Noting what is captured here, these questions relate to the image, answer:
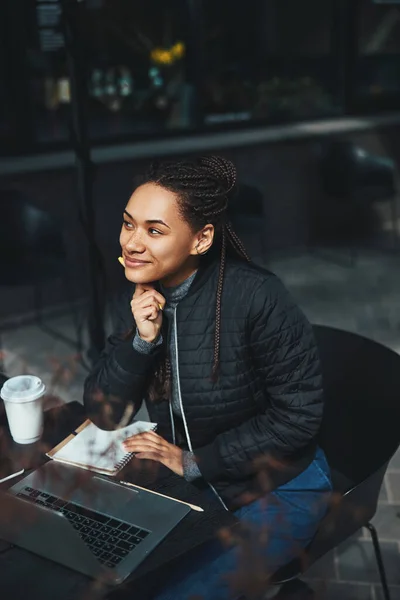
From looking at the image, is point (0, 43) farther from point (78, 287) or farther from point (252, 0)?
point (252, 0)

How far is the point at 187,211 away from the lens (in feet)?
5.48

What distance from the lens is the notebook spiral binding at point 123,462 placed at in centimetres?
154

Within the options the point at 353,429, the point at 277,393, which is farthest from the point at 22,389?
the point at 353,429

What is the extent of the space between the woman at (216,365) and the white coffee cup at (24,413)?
0.47 ft

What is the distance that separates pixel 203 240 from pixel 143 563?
0.73 metres

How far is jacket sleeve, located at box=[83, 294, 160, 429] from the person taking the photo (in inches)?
70.0

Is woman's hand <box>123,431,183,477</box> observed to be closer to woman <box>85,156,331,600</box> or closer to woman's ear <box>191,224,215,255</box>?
woman <box>85,156,331,600</box>

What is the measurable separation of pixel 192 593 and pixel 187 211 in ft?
2.56

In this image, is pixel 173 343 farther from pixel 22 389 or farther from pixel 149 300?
pixel 22 389

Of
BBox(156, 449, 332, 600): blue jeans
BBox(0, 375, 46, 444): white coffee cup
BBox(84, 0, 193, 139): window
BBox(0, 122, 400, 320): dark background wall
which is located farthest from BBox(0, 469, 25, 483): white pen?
BBox(84, 0, 193, 139): window

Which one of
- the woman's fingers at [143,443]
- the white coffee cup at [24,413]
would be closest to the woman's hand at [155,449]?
the woman's fingers at [143,443]

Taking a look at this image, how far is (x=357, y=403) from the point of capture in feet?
6.08

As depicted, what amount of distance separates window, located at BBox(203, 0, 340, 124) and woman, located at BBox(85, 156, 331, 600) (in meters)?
4.28

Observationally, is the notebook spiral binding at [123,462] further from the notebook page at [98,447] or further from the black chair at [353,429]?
the black chair at [353,429]
